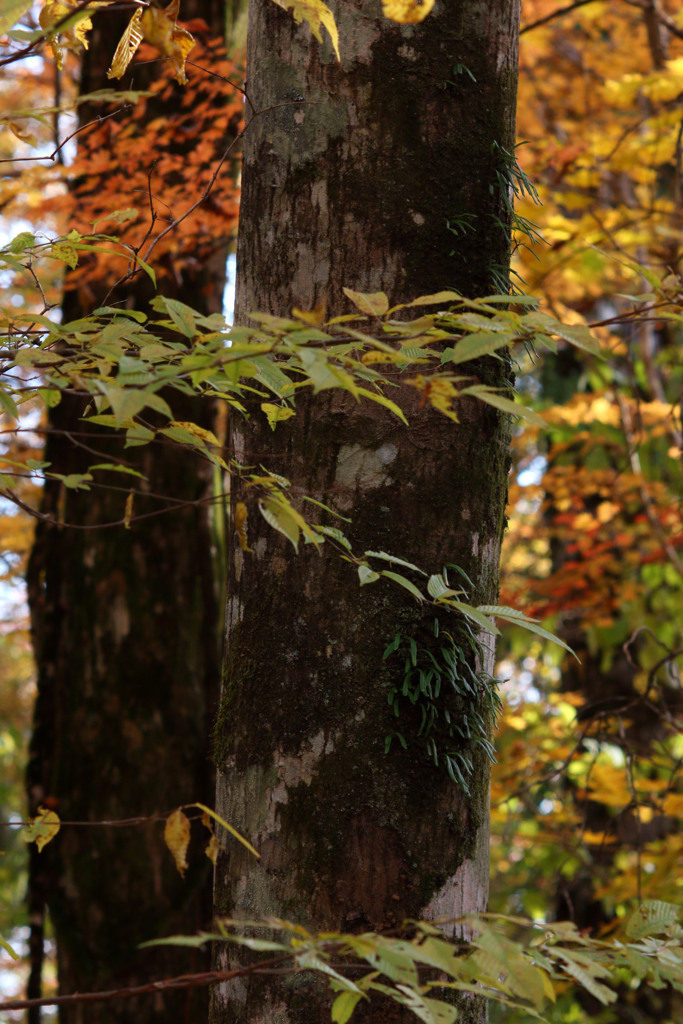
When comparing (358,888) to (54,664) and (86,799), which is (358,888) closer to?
(86,799)

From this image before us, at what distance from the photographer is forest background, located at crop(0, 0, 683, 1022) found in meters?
3.78

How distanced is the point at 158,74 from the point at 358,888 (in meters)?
4.35

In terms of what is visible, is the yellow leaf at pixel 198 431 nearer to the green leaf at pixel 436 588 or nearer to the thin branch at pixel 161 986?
the green leaf at pixel 436 588

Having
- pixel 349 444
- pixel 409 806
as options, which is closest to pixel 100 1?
pixel 349 444

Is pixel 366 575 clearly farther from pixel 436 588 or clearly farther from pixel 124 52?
pixel 124 52

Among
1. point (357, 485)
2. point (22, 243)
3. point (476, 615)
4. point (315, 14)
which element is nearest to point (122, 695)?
point (357, 485)

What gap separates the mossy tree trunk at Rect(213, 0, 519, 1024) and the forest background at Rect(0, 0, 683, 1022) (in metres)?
0.18

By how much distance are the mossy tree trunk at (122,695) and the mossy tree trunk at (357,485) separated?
229 cm

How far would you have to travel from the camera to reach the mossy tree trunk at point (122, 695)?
3777 millimetres

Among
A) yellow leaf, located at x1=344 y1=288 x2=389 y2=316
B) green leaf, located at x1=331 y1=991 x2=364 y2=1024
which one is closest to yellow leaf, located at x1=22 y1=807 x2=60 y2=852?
green leaf, located at x1=331 y1=991 x2=364 y2=1024

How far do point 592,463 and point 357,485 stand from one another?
5096 millimetres

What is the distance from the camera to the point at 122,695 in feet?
13.1

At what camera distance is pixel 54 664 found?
13.7 ft

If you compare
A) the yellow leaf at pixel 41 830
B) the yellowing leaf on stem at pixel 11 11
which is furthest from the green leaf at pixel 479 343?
the yellow leaf at pixel 41 830
